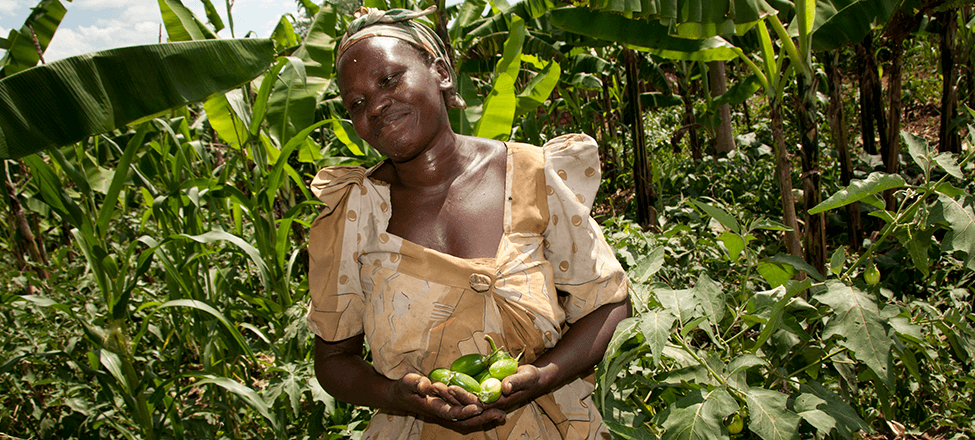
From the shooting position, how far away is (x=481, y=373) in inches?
43.9

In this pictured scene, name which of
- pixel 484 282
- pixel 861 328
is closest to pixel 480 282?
pixel 484 282

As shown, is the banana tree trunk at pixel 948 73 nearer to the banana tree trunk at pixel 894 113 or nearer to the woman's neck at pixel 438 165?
the banana tree trunk at pixel 894 113

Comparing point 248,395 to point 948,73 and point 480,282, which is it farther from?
point 948,73

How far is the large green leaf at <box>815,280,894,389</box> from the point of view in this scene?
119 centimetres

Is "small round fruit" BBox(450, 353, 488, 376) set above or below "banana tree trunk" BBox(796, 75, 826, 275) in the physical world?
above

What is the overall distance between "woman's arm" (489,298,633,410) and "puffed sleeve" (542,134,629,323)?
3 centimetres

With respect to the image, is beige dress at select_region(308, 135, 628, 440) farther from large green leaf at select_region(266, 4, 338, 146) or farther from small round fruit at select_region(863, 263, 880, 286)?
large green leaf at select_region(266, 4, 338, 146)

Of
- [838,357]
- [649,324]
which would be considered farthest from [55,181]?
[838,357]

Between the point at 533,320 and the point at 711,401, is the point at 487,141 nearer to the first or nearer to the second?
the point at 533,320

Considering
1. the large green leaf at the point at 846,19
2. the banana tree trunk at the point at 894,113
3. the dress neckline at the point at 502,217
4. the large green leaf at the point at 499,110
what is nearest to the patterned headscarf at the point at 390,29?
the dress neckline at the point at 502,217

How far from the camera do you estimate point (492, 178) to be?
1.28 metres

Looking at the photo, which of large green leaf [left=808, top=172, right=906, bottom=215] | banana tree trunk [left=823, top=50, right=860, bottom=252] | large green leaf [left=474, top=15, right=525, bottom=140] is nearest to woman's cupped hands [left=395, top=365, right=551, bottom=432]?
large green leaf [left=808, top=172, right=906, bottom=215]

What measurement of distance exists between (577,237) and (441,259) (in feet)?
0.95

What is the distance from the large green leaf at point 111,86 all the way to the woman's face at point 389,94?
58 centimetres
